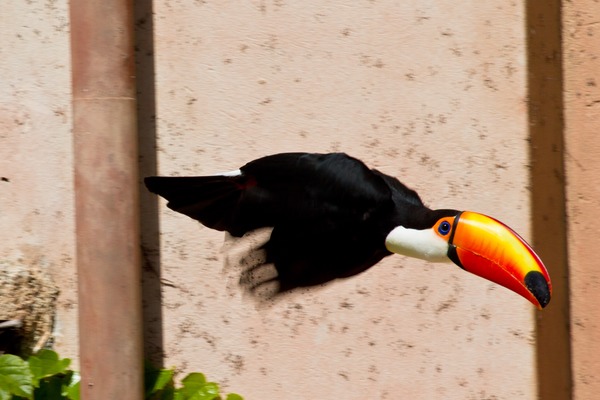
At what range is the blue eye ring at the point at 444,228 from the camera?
3.24 metres

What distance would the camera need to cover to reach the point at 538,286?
3.06 metres

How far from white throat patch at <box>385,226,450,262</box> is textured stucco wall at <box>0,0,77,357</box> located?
52.1 inches

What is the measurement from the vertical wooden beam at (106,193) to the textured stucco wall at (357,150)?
0.22 metres

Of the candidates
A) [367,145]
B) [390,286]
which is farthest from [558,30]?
[390,286]

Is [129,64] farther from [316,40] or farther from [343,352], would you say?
[343,352]

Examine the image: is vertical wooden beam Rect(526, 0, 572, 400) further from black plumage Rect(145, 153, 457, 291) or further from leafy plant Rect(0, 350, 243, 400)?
leafy plant Rect(0, 350, 243, 400)

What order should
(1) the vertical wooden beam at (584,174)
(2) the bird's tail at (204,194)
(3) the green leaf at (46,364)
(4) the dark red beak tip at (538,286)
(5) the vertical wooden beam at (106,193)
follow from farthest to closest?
(1) the vertical wooden beam at (584,174), (3) the green leaf at (46,364), (5) the vertical wooden beam at (106,193), (2) the bird's tail at (204,194), (4) the dark red beak tip at (538,286)

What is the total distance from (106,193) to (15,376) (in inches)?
26.1

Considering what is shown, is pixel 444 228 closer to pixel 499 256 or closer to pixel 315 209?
pixel 499 256

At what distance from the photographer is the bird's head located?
3076mm

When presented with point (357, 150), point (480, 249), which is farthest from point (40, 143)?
point (480, 249)

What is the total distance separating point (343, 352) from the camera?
395 centimetres

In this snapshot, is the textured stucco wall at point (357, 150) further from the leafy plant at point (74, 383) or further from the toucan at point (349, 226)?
the toucan at point (349, 226)

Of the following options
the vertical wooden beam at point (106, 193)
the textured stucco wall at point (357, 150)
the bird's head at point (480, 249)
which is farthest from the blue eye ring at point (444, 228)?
the vertical wooden beam at point (106, 193)
